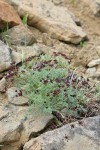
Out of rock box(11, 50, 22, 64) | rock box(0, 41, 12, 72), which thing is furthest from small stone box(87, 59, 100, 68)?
rock box(0, 41, 12, 72)

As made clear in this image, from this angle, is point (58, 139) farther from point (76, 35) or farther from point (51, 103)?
point (76, 35)

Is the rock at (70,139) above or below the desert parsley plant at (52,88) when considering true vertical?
below

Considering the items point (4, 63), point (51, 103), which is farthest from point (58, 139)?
point (4, 63)

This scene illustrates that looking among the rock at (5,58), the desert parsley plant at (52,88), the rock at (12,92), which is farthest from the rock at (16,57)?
the rock at (12,92)

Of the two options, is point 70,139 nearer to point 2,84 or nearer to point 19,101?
point 19,101

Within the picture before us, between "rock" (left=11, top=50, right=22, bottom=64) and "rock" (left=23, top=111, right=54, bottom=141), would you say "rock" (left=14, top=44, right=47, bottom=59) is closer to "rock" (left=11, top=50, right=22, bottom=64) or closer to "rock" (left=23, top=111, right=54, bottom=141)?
"rock" (left=11, top=50, right=22, bottom=64)

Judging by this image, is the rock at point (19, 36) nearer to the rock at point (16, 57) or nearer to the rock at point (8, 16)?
the rock at point (8, 16)

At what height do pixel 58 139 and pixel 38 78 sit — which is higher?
pixel 38 78
